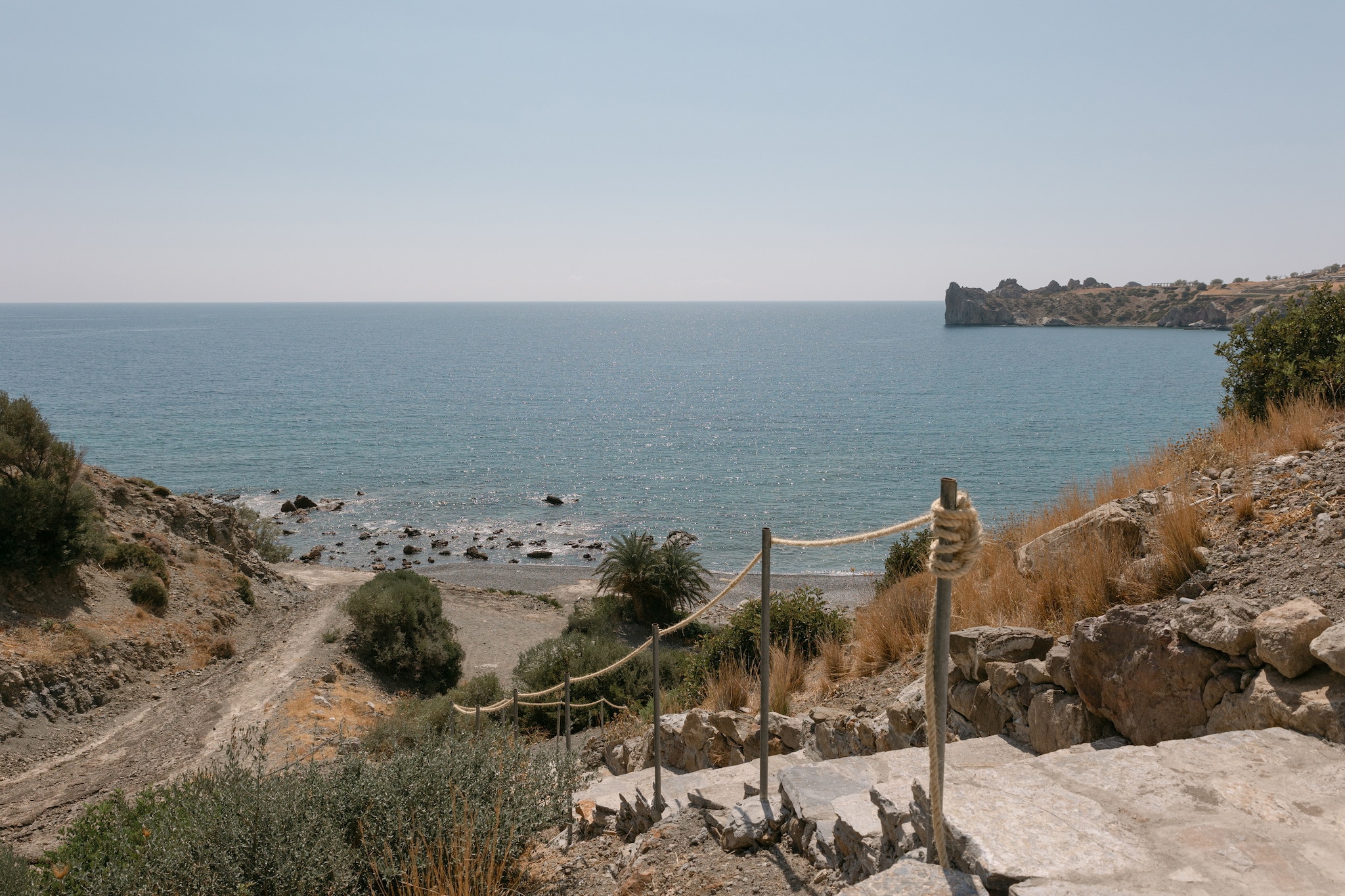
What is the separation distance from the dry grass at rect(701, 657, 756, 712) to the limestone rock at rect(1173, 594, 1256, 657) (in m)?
4.87

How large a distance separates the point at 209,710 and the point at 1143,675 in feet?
54.5

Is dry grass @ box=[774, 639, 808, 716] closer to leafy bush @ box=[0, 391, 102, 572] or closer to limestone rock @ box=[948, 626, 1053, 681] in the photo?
limestone rock @ box=[948, 626, 1053, 681]

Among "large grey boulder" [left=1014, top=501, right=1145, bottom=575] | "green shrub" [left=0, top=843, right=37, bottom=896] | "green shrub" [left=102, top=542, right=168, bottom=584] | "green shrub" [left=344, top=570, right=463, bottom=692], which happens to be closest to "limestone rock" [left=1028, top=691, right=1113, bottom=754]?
"large grey boulder" [left=1014, top=501, right=1145, bottom=575]

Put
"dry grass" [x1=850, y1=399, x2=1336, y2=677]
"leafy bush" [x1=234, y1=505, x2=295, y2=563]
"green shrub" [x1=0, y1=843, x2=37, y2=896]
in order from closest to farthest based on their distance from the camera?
"green shrub" [x1=0, y1=843, x2=37, y2=896]
"dry grass" [x1=850, y1=399, x2=1336, y2=677]
"leafy bush" [x1=234, y1=505, x2=295, y2=563]

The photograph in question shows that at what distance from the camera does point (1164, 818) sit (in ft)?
9.87

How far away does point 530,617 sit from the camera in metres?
26.5

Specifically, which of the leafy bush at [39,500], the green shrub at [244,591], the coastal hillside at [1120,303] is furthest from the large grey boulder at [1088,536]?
the coastal hillside at [1120,303]

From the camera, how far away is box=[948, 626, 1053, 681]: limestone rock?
5.46 metres

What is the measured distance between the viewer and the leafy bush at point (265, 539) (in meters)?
32.3

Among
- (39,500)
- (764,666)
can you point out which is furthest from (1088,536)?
(39,500)

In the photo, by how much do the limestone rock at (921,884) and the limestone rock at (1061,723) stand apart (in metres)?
1.97

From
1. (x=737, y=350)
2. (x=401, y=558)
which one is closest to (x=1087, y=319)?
(x=737, y=350)

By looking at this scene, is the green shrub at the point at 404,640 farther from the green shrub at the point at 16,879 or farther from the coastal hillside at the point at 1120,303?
the coastal hillside at the point at 1120,303

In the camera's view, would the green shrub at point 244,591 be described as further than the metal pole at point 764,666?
Yes
